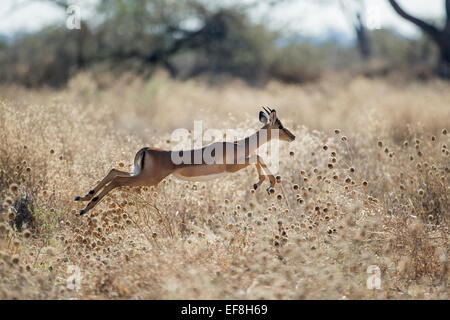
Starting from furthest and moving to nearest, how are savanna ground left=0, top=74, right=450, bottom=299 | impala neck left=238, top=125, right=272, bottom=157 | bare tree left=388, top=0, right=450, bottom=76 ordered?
bare tree left=388, top=0, right=450, bottom=76
impala neck left=238, top=125, right=272, bottom=157
savanna ground left=0, top=74, right=450, bottom=299

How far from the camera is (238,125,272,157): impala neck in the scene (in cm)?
425

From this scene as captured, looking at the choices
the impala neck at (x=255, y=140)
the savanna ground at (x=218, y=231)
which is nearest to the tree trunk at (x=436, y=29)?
the savanna ground at (x=218, y=231)

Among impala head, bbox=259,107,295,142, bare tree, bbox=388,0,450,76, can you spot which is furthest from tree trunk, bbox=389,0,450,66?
impala head, bbox=259,107,295,142

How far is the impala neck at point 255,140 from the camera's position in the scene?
167 inches

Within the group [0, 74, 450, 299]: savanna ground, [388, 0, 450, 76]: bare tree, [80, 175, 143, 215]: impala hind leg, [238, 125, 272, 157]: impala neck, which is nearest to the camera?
[0, 74, 450, 299]: savanna ground

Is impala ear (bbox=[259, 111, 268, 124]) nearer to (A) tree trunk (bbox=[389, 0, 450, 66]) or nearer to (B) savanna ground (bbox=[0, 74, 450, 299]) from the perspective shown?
(B) savanna ground (bbox=[0, 74, 450, 299])

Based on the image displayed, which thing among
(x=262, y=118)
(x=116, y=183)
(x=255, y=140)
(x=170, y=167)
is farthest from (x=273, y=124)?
(x=116, y=183)

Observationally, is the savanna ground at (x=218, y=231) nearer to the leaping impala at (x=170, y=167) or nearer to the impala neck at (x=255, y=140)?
the leaping impala at (x=170, y=167)

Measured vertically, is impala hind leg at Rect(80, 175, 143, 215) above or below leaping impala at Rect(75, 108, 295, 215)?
below

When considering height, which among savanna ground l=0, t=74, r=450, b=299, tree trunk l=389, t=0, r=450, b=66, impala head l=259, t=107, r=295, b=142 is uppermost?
tree trunk l=389, t=0, r=450, b=66

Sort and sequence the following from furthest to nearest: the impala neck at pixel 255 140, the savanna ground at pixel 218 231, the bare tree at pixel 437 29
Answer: the bare tree at pixel 437 29
the impala neck at pixel 255 140
the savanna ground at pixel 218 231

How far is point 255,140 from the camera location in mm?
4297
